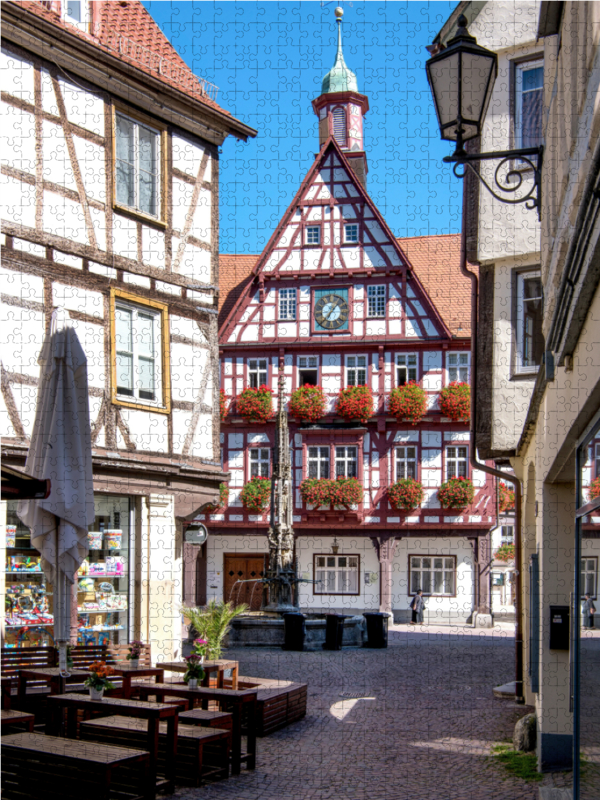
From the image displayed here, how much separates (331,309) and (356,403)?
2973 mm

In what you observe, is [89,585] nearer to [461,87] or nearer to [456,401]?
[461,87]

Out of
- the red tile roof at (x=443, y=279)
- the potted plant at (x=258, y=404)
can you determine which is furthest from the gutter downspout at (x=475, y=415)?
the red tile roof at (x=443, y=279)

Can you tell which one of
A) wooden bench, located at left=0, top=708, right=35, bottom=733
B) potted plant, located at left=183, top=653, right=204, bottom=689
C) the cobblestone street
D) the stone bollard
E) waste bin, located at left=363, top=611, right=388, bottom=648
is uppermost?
potted plant, located at left=183, top=653, right=204, bottom=689

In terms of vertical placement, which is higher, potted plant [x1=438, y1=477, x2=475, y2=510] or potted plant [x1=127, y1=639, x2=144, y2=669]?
potted plant [x1=438, y1=477, x2=475, y2=510]

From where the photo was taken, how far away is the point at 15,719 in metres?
7.16

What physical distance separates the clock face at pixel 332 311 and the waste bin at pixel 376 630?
12077 millimetres

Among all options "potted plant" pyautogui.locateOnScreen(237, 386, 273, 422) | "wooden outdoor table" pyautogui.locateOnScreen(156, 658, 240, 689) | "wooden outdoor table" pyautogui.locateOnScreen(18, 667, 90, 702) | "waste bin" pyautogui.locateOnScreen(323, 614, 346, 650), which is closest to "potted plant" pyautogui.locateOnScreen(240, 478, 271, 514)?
"potted plant" pyautogui.locateOnScreen(237, 386, 273, 422)

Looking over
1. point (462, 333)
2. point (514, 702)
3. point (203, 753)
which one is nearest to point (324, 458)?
point (462, 333)

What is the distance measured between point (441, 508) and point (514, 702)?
17.2m

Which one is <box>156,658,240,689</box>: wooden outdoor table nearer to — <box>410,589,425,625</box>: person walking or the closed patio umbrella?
the closed patio umbrella

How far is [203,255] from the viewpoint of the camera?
15258 millimetres

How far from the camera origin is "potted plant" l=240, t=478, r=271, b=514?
29.9 metres

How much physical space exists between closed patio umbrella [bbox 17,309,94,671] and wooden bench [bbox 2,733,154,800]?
100 inches

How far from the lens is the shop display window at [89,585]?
472 inches
